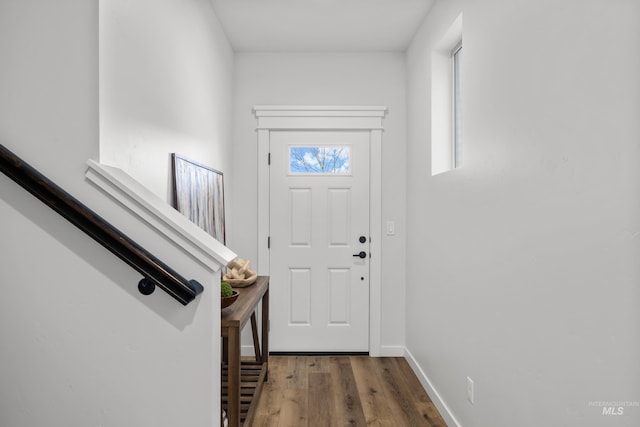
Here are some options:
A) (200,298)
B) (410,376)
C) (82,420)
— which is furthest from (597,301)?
(410,376)

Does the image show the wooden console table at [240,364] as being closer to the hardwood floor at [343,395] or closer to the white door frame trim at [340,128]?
the hardwood floor at [343,395]

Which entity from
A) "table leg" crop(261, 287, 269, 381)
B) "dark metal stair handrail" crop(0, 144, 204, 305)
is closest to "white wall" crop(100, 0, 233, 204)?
"dark metal stair handrail" crop(0, 144, 204, 305)

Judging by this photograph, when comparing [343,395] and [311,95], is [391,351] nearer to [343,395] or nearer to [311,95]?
[343,395]

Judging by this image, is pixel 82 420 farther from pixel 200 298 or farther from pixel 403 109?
pixel 403 109

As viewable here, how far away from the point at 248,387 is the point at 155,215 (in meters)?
1.51

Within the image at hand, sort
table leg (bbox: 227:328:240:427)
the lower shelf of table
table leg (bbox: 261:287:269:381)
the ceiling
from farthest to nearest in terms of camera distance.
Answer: table leg (bbox: 261:287:269:381)
the ceiling
the lower shelf of table
table leg (bbox: 227:328:240:427)

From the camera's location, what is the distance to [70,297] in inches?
48.6

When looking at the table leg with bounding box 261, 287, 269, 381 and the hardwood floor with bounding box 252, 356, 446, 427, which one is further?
the table leg with bounding box 261, 287, 269, 381

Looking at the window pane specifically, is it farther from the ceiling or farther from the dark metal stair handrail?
the dark metal stair handrail

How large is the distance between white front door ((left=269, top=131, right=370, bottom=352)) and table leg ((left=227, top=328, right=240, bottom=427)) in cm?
164

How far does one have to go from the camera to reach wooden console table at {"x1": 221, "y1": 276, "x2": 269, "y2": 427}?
1.60m

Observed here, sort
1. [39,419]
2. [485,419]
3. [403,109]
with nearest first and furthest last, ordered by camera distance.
→ 1. [39,419]
2. [485,419]
3. [403,109]

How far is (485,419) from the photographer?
5.60 ft

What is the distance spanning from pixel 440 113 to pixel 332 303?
1709mm
